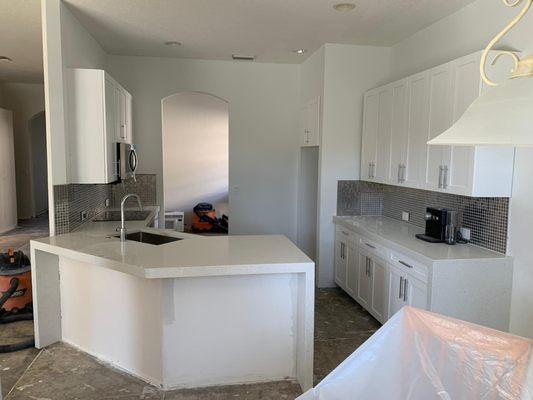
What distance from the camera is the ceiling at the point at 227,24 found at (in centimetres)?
351

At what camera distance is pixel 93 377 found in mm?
2984

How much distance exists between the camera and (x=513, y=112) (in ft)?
2.76

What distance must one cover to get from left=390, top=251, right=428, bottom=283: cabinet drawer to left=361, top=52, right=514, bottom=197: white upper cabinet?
2.03 feet

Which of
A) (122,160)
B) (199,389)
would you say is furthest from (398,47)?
(199,389)

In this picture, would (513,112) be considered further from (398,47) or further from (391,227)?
(398,47)

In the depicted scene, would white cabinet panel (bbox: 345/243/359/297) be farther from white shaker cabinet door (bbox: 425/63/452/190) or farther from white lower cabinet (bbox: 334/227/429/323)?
white shaker cabinet door (bbox: 425/63/452/190)

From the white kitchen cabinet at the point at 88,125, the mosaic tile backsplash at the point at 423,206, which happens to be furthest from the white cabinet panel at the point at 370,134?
the white kitchen cabinet at the point at 88,125

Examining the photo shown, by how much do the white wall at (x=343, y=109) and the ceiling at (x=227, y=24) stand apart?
19cm

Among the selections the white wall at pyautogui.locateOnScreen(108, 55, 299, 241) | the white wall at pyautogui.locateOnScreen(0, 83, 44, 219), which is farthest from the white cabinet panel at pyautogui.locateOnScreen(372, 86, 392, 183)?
the white wall at pyautogui.locateOnScreen(0, 83, 44, 219)

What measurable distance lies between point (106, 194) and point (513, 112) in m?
5.07

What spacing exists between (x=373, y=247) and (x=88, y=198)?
2966 millimetres

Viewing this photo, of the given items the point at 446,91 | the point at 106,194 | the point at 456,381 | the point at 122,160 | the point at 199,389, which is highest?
the point at 446,91

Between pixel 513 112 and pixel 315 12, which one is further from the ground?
pixel 315 12

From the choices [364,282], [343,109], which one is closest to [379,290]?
[364,282]
